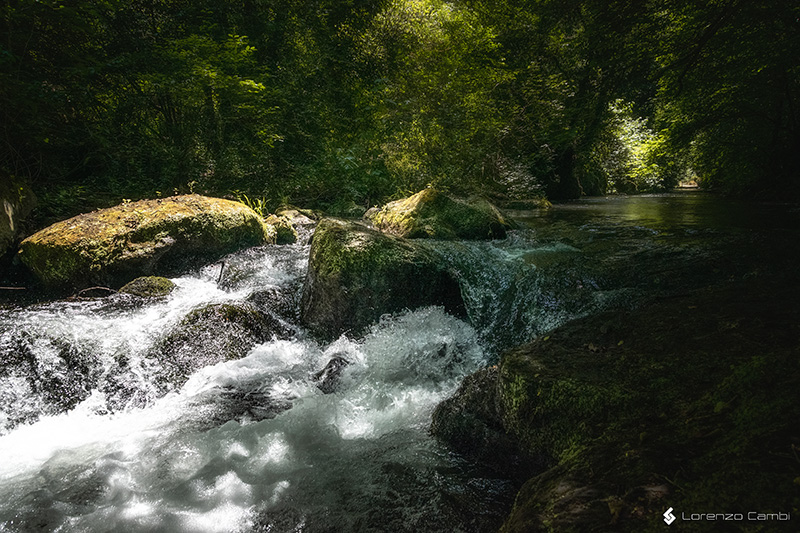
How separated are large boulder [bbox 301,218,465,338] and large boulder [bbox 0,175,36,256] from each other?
4851 millimetres

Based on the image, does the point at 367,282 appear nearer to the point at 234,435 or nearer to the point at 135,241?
the point at 234,435

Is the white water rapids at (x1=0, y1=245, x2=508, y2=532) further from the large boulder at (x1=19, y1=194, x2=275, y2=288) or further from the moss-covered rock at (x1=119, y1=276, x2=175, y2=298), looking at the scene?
the large boulder at (x1=19, y1=194, x2=275, y2=288)

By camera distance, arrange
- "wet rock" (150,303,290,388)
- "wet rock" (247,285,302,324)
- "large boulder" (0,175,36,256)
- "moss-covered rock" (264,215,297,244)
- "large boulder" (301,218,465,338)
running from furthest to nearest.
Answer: "moss-covered rock" (264,215,297,244)
"large boulder" (0,175,36,256)
"wet rock" (247,285,302,324)
"large boulder" (301,218,465,338)
"wet rock" (150,303,290,388)

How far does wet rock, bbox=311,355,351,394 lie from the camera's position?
4.11m

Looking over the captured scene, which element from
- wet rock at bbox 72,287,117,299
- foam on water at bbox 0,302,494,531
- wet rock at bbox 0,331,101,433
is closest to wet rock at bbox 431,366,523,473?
foam on water at bbox 0,302,494,531

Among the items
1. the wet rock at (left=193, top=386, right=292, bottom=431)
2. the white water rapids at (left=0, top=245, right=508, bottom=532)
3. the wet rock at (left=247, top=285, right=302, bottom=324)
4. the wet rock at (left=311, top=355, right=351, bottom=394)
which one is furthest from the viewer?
the wet rock at (left=247, top=285, right=302, bottom=324)

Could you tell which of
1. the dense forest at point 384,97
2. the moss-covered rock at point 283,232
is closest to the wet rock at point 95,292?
the dense forest at point 384,97

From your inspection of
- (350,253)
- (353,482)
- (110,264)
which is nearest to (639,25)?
(350,253)

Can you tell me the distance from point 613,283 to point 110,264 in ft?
23.0

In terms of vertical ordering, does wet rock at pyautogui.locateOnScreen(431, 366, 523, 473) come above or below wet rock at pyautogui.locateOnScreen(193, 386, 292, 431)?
above

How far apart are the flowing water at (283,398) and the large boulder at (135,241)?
2.03ft

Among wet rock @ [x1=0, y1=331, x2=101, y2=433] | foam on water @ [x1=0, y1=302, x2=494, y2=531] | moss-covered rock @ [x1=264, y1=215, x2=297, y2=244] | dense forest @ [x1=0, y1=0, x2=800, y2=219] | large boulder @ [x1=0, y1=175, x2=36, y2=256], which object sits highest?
dense forest @ [x1=0, y1=0, x2=800, y2=219]

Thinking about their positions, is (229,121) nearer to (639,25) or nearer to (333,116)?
(333,116)

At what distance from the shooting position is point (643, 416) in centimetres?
173
